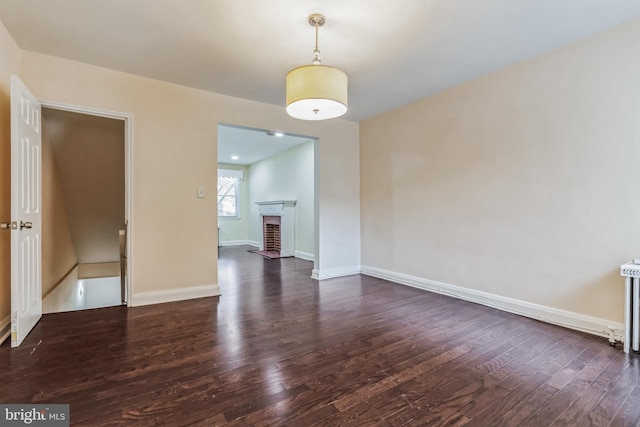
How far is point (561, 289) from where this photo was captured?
2.63 metres

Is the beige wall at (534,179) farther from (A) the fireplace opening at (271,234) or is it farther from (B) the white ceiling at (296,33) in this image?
(A) the fireplace opening at (271,234)

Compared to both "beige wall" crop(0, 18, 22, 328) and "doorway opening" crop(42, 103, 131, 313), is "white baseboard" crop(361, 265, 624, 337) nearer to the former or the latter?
"doorway opening" crop(42, 103, 131, 313)

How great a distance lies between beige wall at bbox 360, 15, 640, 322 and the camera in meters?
2.33

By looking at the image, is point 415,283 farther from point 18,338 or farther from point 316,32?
point 18,338

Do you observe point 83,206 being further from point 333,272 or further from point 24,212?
point 333,272

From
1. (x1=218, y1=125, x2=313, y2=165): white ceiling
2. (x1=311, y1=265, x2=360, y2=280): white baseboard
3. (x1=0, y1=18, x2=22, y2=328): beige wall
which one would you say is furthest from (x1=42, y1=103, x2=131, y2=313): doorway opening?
(x1=311, y1=265, x2=360, y2=280): white baseboard

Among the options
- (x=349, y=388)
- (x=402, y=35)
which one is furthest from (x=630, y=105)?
(x=349, y=388)

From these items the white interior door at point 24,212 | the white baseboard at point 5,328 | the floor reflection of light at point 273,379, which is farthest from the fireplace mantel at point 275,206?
the floor reflection of light at point 273,379

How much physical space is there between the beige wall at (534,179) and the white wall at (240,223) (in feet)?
19.0

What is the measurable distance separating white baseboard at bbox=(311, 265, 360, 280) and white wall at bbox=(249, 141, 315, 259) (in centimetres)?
151

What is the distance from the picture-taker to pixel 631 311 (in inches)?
84.6

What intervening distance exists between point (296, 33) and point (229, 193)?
6914 mm

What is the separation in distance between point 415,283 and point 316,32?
3.12 m

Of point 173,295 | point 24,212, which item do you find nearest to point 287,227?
point 173,295
